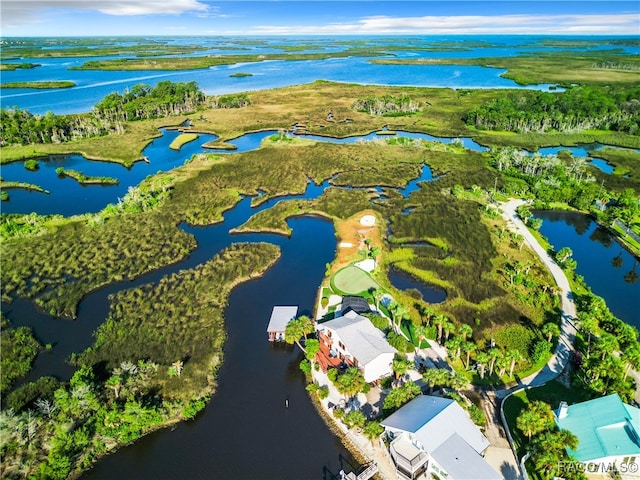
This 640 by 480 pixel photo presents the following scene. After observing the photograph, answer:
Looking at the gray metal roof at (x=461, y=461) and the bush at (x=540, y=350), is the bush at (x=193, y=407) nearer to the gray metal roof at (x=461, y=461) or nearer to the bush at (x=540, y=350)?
the gray metal roof at (x=461, y=461)

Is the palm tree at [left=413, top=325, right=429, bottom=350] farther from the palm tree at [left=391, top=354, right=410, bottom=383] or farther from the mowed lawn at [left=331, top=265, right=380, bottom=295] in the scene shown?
the mowed lawn at [left=331, top=265, right=380, bottom=295]

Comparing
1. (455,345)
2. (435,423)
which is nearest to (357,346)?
(455,345)

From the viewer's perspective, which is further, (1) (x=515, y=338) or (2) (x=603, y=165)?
(2) (x=603, y=165)

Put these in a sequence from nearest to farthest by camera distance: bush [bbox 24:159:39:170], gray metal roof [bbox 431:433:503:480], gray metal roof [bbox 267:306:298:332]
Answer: gray metal roof [bbox 431:433:503:480] < gray metal roof [bbox 267:306:298:332] < bush [bbox 24:159:39:170]

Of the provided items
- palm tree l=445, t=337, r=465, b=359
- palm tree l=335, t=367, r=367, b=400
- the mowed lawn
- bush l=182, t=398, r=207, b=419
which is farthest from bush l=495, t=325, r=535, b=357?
bush l=182, t=398, r=207, b=419

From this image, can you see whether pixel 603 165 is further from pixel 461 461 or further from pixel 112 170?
pixel 112 170
